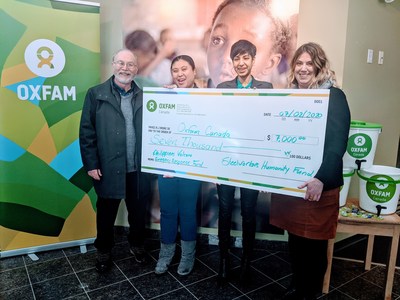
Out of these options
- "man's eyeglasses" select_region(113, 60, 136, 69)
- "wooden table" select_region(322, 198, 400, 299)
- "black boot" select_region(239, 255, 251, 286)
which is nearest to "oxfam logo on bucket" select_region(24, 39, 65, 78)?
"man's eyeglasses" select_region(113, 60, 136, 69)

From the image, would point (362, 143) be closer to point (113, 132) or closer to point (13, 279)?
point (113, 132)

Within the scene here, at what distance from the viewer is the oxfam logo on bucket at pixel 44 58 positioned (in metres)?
2.34

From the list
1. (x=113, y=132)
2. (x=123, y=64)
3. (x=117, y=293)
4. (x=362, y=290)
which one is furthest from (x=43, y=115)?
(x=362, y=290)

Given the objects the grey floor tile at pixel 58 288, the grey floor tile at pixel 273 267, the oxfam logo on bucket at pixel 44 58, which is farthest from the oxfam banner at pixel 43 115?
the grey floor tile at pixel 273 267

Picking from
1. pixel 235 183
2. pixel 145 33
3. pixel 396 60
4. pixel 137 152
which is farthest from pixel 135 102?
pixel 396 60

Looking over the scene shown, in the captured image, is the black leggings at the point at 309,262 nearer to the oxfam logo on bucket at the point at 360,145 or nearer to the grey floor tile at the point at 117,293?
the oxfam logo on bucket at the point at 360,145

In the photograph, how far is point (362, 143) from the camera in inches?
84.5

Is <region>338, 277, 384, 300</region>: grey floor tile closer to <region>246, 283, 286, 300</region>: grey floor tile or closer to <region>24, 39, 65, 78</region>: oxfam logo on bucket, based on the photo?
<region>246, 283, 286, 300</region>: grey floor tile

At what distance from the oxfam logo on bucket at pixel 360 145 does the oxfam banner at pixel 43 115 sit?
1879 mm

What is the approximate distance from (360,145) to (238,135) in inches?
34.8

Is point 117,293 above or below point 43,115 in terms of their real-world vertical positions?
below

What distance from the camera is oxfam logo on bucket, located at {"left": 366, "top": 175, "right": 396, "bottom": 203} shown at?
206cm

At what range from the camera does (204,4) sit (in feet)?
8.26

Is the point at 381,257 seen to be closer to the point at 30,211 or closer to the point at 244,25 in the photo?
the point at 244,25
